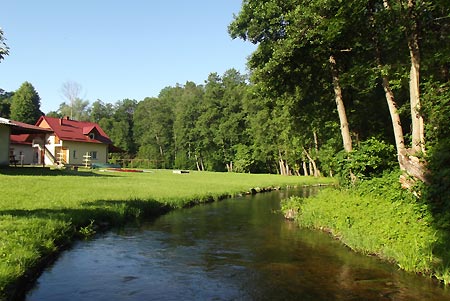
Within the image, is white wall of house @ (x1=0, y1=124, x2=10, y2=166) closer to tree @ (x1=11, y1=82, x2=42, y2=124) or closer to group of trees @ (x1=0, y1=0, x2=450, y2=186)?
group of trees @ (x1=0, y1=0, x2=450, y2=186)

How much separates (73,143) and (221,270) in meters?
53.6

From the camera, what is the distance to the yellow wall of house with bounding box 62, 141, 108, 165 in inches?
2288

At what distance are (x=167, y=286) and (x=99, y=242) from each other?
5118 mm

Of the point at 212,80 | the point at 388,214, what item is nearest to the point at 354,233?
the point at 388,214

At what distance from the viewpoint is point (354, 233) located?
13.5m

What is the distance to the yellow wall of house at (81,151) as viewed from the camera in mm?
58125

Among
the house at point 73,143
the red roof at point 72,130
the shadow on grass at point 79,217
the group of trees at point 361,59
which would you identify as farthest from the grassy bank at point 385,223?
the red roof at point 72,130

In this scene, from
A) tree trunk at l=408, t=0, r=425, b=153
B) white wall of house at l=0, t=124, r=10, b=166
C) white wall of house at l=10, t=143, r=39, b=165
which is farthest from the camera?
white wall of house at l=10, t=143, r=39, b=165

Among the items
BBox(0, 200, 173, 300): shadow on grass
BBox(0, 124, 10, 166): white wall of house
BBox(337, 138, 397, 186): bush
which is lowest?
BBox(0, 200, 173, 300): shadow on grass

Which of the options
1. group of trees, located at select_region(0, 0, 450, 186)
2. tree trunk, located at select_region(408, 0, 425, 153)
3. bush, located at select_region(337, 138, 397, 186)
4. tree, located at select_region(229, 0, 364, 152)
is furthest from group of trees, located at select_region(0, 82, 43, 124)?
tree trunk, located at select_region(408, 0, 425, 153)

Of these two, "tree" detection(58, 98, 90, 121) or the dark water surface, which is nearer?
the dark water surface

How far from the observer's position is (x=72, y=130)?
60969mm

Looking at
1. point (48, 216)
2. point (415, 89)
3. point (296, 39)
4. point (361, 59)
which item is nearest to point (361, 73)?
point (361, 59)

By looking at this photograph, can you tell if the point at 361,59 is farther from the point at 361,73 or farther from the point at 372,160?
the point at 372,160
